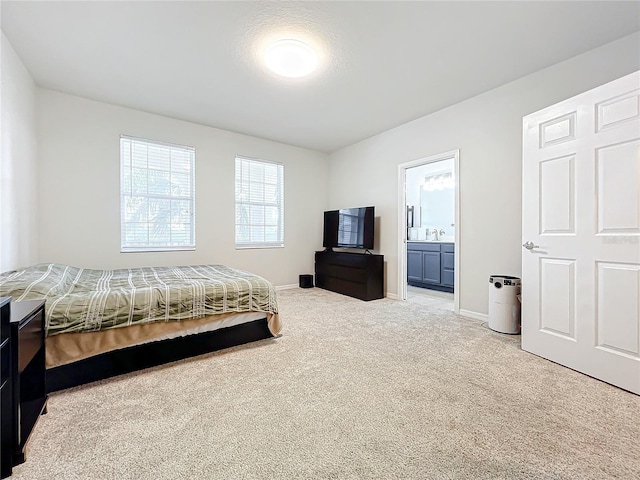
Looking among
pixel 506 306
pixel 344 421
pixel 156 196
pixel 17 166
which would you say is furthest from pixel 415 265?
pixel 17 166

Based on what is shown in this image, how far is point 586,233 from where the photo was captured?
6.73 feet

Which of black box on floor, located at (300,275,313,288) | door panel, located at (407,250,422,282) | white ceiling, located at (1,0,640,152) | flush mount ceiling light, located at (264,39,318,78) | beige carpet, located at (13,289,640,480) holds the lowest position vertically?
beige carpet, located at (13,289,640,480)

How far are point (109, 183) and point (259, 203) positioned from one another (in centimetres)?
214

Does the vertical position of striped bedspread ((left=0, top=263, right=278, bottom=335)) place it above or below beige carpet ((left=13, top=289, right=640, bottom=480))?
above

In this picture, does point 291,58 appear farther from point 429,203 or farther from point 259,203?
point 429,203

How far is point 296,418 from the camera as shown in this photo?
5.06 feet

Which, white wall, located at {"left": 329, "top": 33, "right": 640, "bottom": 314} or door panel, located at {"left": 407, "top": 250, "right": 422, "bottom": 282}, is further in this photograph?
door panel, located at {"left": 407, "top": 250, "right": 422, "bottom": 282}

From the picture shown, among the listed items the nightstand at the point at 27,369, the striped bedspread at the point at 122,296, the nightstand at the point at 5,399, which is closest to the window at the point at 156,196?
the striped bedspread at the point at 122,296

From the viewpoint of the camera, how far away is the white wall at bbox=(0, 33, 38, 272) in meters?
2.37

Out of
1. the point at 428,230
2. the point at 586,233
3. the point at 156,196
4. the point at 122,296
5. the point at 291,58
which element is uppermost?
the point at 291,58

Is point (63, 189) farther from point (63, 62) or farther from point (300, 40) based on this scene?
point (300, 40)

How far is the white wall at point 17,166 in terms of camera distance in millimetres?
2367

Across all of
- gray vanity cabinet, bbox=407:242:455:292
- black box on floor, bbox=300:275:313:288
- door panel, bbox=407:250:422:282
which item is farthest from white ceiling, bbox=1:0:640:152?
black box on floor, bbox=300:275:313:288

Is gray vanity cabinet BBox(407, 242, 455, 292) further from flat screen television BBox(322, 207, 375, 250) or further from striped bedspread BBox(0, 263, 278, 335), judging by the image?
striped bedspread BBox(0, 263, 278, 335)
